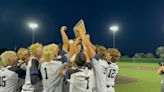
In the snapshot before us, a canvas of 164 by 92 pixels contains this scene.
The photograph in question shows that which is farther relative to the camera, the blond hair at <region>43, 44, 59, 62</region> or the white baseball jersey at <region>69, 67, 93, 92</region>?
the blond hair at <region>43, 44, 59, 62</region>

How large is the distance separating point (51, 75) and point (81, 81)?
0.62 meters

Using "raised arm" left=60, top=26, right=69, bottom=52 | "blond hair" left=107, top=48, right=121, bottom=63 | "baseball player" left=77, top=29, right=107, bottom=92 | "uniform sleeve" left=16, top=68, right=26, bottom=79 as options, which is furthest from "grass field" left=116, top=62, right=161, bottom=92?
"uniform sleeve" left=16, top=68, right=26, bottom=79

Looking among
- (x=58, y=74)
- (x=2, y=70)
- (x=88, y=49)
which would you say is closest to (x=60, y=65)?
(x=58, y=74)

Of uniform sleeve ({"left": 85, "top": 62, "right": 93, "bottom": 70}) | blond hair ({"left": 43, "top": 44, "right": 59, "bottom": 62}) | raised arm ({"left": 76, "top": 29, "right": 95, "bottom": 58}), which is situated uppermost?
raised arm ({"left": 76, "top": 29, "right": 95, "bottom": 58})

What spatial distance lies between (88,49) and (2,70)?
4.97 ft

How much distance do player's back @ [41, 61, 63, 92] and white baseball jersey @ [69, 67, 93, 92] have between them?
42 cm

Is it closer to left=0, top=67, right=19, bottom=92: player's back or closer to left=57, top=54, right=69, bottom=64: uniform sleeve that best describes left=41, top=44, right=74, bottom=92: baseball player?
left=57, top=54, right=69, bottom=64: uniform sleeve

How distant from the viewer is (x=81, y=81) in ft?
18.0

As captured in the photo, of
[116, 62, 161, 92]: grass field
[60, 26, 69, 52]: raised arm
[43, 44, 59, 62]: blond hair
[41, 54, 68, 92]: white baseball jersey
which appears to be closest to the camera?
[43, 44, 59, 62]: blond hair

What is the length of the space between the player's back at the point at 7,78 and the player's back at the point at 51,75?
0.52 meters

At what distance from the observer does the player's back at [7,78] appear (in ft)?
19.3

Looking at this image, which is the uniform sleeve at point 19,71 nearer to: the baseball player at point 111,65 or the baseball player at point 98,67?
the baseball player at point 98,67

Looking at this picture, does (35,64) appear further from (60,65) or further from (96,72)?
(96,72)

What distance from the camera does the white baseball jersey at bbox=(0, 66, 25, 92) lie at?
587 centimetres
